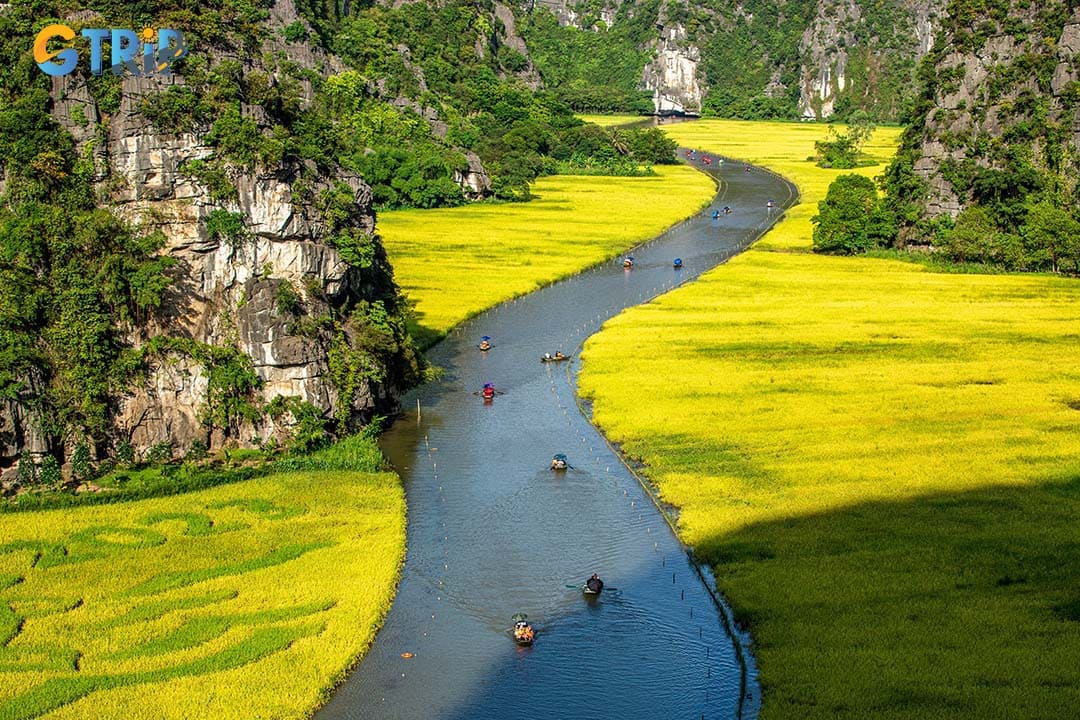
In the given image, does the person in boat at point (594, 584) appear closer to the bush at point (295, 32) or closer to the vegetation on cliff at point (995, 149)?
the vegetation on cliff at point (995, 149)

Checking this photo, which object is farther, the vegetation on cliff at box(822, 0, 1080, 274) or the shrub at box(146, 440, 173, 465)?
the vegetation on cliff at box(822, 0, 1080, 274)

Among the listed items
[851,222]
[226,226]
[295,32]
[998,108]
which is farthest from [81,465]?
[295,32]

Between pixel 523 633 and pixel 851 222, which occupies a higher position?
pixel 851 222

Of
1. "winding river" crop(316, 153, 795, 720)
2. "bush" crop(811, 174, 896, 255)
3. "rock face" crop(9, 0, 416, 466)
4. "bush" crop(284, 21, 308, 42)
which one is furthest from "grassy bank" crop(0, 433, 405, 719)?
"bush" crop(284, 21, 308, 42)

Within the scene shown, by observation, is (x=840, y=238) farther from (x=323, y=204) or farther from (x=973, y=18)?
(x=323, y=204)

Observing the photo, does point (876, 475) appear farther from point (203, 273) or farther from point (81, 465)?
point (81, 465)

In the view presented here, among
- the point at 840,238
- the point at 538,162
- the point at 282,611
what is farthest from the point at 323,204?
the point at 538,162

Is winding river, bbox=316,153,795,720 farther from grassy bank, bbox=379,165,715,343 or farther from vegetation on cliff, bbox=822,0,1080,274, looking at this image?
vegetation on cliff, bbox=822,0,1080,274
